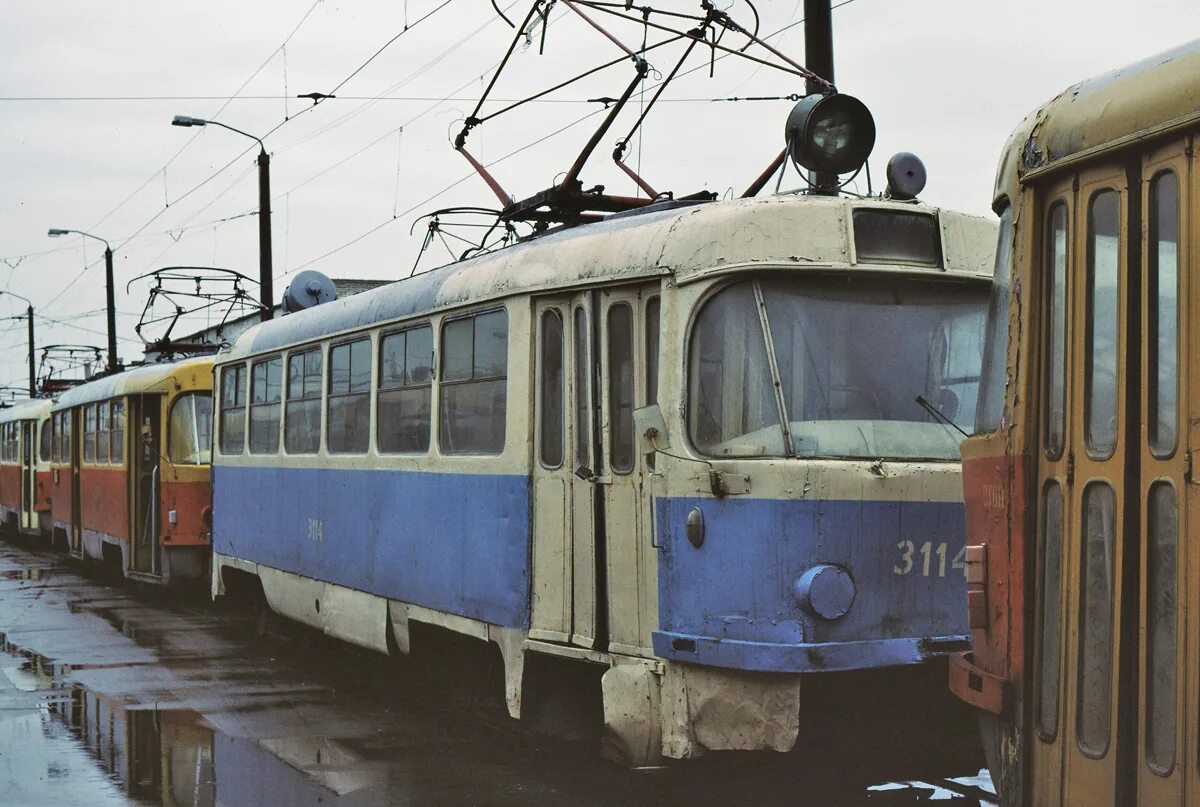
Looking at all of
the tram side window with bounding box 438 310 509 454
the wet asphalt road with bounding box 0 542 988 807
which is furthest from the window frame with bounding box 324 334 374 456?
the wet asphalt road with bounding box 0 542 988 807

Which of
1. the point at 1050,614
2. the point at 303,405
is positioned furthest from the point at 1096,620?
the point at 303,405

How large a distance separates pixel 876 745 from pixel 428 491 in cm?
339

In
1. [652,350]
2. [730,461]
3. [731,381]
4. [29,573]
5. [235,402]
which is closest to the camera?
[730,461]

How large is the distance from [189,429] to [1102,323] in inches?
593

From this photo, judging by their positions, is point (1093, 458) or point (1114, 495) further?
point (1093, 458)

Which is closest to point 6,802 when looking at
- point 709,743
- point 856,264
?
point 709,743

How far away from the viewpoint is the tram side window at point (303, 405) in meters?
11.6

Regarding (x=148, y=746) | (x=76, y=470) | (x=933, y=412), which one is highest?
(x=933, y=412)

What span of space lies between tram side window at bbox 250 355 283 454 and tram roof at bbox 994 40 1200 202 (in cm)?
879

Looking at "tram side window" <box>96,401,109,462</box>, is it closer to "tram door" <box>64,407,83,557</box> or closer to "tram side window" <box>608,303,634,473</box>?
"tram door" <box>64,407,83,557</box>

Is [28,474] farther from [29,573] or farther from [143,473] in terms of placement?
[143,473]

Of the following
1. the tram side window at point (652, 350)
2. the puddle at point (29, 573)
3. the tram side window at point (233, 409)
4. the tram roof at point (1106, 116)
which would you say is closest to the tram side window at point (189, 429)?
the tram side window at point (233, 409)

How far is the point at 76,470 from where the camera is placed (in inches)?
908

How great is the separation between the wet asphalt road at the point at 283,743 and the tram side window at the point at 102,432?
20.9 ft
